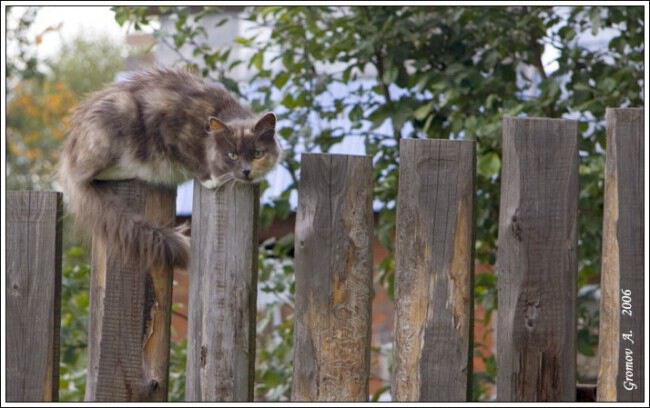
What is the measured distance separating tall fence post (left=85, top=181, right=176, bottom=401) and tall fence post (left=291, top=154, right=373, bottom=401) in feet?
1.30

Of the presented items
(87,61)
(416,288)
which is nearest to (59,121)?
(87,61)

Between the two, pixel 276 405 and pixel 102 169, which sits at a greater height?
pixel 102 169

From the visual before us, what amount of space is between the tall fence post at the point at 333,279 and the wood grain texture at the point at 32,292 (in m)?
0.69

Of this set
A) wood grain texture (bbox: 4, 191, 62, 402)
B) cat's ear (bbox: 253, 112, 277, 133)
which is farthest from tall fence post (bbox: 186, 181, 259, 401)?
cat's ear (bbox: 253, 112, 277, 133)

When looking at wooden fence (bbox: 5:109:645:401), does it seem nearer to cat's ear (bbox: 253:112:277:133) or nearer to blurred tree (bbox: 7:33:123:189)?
cat's ear (bbox: 253:112:277:133)

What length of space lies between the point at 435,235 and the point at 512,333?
0.30 m

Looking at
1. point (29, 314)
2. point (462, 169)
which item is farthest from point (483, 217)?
point (29, 314)

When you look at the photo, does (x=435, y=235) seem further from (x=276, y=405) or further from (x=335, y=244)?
(x=276, y=405)

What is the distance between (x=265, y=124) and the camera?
3.01m

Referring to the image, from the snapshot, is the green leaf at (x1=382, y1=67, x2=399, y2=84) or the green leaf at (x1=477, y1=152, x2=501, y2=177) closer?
the green leaf at (x1=477, y1=152, x2=501, y2=177)

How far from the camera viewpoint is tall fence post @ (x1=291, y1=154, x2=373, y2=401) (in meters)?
2.34

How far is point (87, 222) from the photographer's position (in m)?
2.71

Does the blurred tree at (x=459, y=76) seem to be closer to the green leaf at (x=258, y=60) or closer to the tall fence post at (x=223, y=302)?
the green leaf at (x=258, y=60)

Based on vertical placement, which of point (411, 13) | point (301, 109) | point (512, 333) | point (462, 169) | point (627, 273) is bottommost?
point (512, 333)
